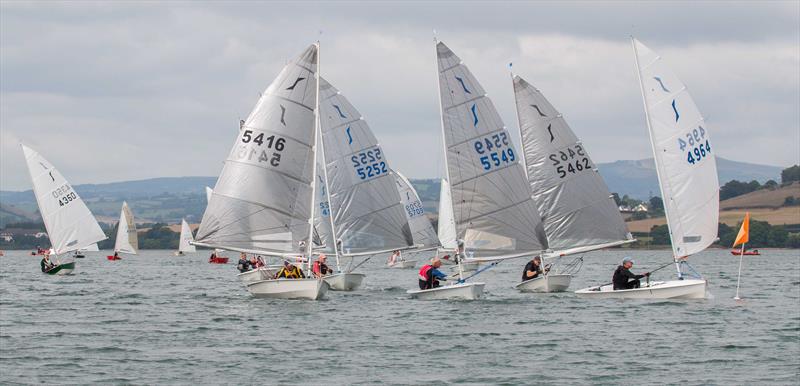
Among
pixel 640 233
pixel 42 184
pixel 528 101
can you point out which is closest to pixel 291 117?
pixel 528 101

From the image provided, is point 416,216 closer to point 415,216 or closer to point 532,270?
point 415,216

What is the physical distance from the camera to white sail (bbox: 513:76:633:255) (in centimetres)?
4641

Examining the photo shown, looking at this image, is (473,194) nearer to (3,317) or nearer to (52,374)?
(3,317)

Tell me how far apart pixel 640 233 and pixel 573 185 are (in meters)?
110

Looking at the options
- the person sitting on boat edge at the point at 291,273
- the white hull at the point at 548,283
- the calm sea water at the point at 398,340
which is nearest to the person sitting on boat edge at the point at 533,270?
the white hull at the point at 548,283

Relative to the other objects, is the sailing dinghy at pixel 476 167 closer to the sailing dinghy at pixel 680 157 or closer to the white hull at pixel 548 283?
the white hull at pixel 548 283

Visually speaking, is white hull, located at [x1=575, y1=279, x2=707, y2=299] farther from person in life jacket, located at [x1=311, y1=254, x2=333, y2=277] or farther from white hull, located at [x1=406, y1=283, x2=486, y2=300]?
person in life jacket, located at [x1=311, y1=254, x2=333, y2=277]

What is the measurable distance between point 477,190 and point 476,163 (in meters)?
0.88

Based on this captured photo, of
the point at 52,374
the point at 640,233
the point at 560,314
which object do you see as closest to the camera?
the point at 52,374

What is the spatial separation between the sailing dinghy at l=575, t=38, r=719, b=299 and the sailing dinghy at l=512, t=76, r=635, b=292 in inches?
264

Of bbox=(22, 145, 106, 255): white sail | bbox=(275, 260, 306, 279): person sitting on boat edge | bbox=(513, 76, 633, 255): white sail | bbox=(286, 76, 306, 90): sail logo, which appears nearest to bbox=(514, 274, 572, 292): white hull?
bbox=(513, 76, 633, 255): white sail

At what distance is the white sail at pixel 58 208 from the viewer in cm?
7031

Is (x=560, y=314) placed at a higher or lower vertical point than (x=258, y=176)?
lower

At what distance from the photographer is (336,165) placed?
1916 inches
